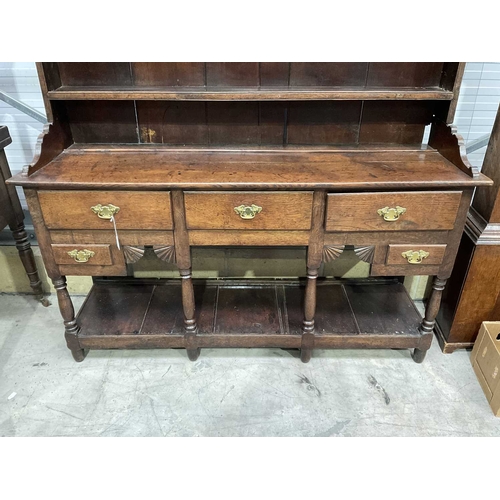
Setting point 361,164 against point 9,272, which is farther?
point 9,272

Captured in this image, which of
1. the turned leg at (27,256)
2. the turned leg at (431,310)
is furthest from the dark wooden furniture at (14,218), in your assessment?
the turned leg at (431,310)

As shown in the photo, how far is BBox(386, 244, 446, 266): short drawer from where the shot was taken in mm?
1790

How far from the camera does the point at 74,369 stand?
214 cm

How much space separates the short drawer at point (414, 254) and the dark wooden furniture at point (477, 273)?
288 mm

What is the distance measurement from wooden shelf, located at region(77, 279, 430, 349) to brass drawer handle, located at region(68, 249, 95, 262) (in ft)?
1.50

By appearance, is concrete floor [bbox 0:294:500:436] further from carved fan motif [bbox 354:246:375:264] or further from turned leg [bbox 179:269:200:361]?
carved fan motif [bbox 354:246:375:264]

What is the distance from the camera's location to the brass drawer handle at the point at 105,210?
169 cm

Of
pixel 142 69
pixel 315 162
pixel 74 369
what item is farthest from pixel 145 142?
pixel 74 369

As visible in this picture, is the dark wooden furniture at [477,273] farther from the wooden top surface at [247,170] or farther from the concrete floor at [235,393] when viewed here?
the wooden top surface at [247,170]

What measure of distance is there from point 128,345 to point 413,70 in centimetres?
182

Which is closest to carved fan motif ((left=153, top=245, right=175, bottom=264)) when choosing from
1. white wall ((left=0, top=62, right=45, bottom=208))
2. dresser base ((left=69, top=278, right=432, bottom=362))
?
dresser base ((left=69, top=278, right=432, bottom=362))

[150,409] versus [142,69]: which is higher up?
[142,69]

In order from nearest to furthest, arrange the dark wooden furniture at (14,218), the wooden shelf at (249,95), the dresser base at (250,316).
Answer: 1. the wooden shelf at (249,95)
2. the dresser base at (250,316)
3. the dark wooden furniture at (14,218)

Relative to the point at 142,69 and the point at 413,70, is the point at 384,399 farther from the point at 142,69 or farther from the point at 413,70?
the point at 142,69
